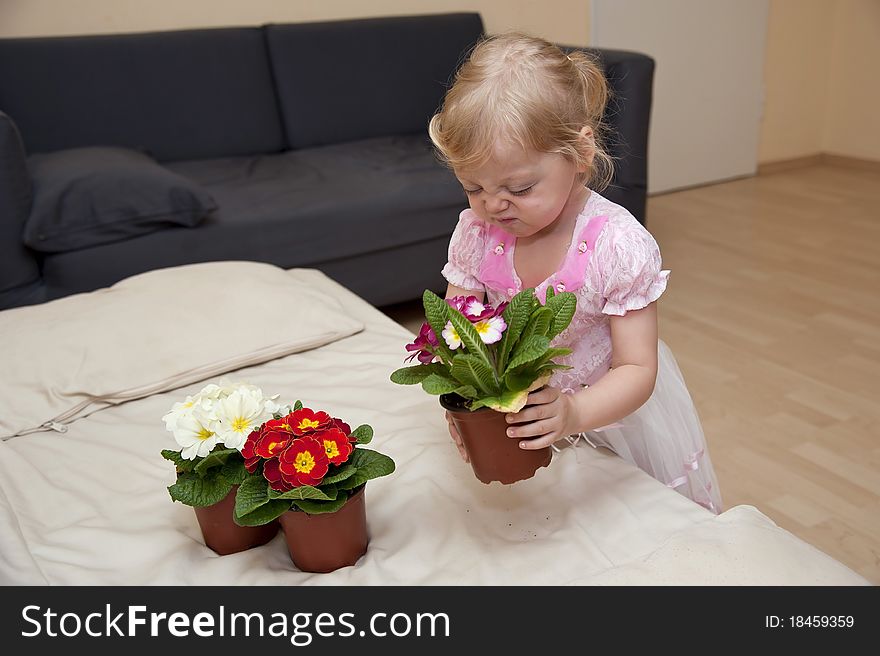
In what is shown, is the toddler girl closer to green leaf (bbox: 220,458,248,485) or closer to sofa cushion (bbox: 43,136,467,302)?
green leaf (bbox: 220,458,248,485)

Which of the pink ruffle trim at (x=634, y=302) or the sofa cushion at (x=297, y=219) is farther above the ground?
the pink ruffle trim at (x=634, y=302)

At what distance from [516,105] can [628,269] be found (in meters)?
0.25

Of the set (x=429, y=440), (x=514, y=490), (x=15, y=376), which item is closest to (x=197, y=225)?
(x=15, y=376)

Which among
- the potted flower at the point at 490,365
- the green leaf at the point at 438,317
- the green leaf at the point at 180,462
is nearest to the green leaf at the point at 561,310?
the potted flower at the point at 490,365

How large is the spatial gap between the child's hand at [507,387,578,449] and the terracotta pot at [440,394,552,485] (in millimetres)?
12

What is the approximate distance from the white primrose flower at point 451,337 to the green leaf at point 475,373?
0.02 metres

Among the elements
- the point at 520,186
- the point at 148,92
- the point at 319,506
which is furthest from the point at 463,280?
the point at 148,92

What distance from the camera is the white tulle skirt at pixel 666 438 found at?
1.20 meters

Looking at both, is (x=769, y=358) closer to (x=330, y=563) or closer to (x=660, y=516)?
(x=660, y=516)

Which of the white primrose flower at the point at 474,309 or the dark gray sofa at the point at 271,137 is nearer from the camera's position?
the white primrose flower at the point at 474,309

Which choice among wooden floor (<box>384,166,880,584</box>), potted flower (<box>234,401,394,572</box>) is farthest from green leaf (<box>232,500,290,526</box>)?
wooden floor (<box>384,166,880,584</box>)

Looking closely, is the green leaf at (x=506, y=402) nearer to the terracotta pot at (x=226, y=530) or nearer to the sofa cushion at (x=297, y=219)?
the terracotta pot at (x=226, y=530)

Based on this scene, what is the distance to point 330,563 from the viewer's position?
3.04ft

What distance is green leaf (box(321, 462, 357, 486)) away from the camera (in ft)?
2.82
